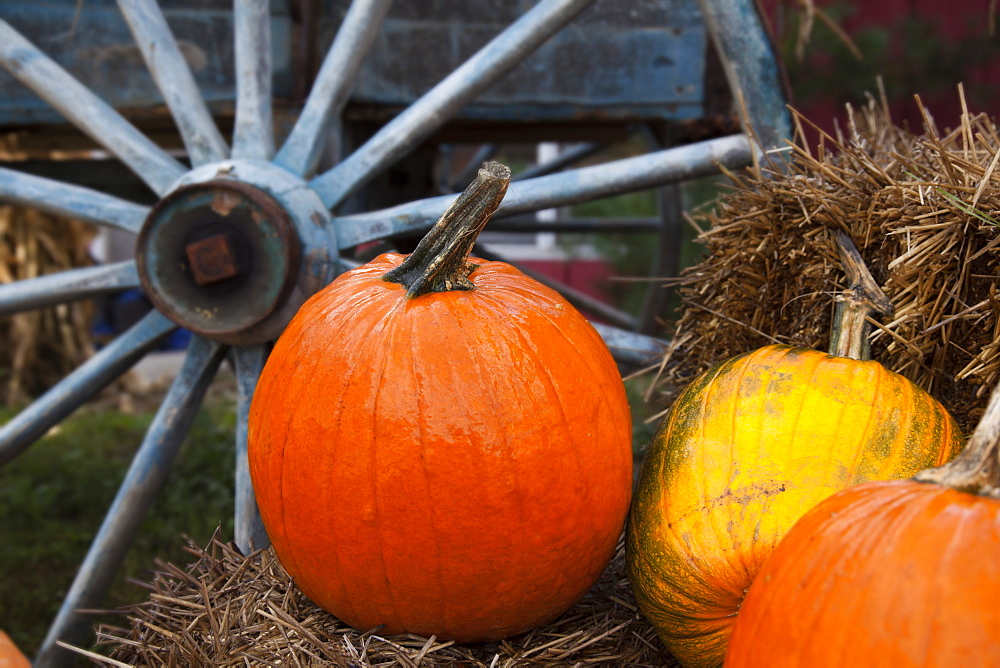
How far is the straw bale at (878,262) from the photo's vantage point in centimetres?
134

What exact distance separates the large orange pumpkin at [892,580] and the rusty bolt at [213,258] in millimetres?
1159

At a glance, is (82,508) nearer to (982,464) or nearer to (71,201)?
(71,201)

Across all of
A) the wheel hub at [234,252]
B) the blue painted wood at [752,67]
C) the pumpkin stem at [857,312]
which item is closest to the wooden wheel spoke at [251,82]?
the wheel hub at [234,252]

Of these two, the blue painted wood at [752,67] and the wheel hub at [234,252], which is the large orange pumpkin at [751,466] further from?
the wheel hub at [234,252]

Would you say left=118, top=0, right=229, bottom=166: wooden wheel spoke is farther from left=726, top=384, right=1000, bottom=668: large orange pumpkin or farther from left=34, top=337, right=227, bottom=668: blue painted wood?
left=726, top=384, right=1000, bottom=668: large orange pumpkin

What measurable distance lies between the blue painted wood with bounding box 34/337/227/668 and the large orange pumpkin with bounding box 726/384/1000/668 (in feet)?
4.45

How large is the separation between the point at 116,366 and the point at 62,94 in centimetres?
63

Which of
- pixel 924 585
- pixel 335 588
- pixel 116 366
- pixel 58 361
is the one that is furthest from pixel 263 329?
pixel 58 361

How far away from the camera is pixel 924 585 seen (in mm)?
860

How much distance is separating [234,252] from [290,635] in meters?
0.76

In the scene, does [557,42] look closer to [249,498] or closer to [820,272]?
[820,272]

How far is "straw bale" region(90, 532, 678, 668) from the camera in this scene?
1.23 m

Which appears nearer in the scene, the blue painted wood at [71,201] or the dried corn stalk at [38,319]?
the blue painted wood at [71,201]

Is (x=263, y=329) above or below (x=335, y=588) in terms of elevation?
above
